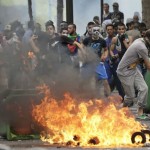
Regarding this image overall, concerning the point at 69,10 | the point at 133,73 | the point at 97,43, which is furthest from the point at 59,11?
the point at 133,73

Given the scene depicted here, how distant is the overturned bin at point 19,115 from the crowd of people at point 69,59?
344 millimetres

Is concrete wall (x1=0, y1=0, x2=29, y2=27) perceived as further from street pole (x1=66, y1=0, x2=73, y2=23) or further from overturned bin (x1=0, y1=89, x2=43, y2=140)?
street pole (x1=66, y1=0, x2=73, y2=23)

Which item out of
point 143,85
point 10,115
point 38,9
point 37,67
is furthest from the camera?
point 38,9

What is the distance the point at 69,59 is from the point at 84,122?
6.49 feet

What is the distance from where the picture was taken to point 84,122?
10961 millimetres

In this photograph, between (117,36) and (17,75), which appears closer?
(17,75)

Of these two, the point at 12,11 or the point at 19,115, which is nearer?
the point at 19,115

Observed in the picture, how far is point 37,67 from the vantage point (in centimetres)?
1223

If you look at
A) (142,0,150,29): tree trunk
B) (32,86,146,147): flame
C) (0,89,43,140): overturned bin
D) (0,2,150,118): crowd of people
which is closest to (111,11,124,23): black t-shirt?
(142,0,150,29): tree trunk

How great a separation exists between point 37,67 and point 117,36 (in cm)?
520

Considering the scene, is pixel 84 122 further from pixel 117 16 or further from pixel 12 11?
pixel 117 16

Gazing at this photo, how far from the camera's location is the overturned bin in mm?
11383

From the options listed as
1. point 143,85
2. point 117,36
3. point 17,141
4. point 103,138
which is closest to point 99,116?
point 103,138

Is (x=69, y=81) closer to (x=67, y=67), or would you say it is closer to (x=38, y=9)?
(x=67, y=67)
